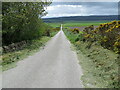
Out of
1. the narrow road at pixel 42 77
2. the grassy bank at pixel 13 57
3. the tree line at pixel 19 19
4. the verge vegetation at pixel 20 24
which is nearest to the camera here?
the narrow road at pixel 42 77

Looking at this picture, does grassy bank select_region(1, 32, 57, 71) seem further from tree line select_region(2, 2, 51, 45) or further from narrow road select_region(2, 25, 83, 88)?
tree line select_region(2, 2, 51, 45)

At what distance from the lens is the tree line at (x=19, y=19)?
20609mm

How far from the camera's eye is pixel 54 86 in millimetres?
7793

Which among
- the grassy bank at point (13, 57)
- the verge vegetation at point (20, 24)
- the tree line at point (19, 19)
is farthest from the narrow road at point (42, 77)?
the tree line at point (19, 19)

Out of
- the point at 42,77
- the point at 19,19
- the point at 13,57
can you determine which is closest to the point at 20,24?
the point at 19,19

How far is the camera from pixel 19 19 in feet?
71.2

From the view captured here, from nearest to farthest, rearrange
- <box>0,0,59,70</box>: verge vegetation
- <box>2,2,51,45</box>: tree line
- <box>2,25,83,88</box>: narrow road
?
<box>2,25,83,88</box>: narrow road < <box>0,0,59,70</box>: verge vegetation < <box>2,2,51,45</box>: tree line

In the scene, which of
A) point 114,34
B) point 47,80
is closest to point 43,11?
point 114,34

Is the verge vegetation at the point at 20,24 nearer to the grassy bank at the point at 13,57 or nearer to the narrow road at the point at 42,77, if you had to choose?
the grassy bank at the point at 13,57

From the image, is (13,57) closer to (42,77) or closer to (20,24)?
(42,77)

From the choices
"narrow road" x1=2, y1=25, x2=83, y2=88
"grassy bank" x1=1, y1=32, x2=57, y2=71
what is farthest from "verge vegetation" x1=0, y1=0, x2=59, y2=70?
"narrow road" x1=2, y1=25, x2=83, y2=88

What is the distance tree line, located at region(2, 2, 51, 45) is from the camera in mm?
20609

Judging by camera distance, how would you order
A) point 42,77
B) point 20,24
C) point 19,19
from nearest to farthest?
point 42,77 → point 19,19 → point 20,24

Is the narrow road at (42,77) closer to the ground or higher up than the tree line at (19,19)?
closer to the ground
